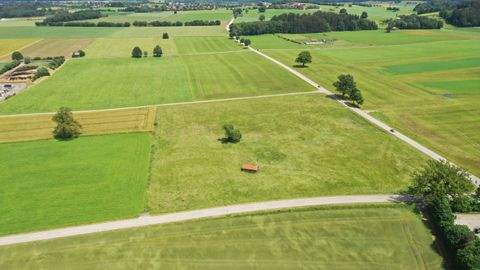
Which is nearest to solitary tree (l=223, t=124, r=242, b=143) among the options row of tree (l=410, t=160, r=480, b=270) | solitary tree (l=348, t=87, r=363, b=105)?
row of tree (l=410, t=160, r=480, b=270)

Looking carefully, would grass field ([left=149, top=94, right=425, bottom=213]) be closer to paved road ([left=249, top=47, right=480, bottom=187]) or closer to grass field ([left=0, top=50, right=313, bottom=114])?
paved road ([left=249, top=47, right=480, bottom=187])

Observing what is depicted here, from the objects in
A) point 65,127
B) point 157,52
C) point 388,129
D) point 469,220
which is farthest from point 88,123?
point 157,52

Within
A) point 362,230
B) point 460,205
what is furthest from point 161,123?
point 460,205

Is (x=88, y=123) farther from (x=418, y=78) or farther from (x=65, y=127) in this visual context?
(x=418, y=78)

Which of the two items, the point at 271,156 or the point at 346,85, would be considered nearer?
the point at 271,156

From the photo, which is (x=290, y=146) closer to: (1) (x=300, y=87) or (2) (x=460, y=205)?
(2) (x=460, y=205)
